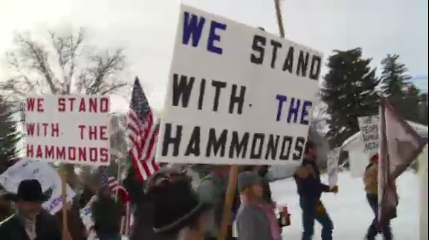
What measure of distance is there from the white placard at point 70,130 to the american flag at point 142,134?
99 cm

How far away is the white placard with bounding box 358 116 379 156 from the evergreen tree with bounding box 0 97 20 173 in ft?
15.7

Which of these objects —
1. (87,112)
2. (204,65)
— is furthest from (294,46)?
(87,112)

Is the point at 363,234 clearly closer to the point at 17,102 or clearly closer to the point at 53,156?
the point at 53,156

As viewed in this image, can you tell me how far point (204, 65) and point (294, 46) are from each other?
0.60 m

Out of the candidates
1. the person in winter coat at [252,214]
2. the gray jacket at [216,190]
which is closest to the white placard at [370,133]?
the gray jacket at [216,190]

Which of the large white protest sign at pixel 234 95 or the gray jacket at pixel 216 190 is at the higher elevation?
the large white protest sign at pixel 234 95

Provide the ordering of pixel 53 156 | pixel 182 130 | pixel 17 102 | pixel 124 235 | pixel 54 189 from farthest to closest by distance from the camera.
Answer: pixel 17 102 → pixel 124 235 → pixel 54 189 → pixel 53 156 → pixel 182 130

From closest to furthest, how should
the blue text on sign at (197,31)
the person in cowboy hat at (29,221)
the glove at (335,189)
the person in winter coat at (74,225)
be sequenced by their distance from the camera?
the blue text on sign at (197,31), the person in cowboy hat at (29,221), the person in winter coat at (74,225), the glove at (335,189)

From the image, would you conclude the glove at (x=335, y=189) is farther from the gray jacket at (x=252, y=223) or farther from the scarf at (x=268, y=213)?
Answer: the gray jacket at (x=252, y=223)

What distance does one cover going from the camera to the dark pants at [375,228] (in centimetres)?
612

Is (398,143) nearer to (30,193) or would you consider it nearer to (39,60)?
(30,193)

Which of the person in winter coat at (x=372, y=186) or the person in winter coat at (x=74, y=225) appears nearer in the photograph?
the person in winter coat at (x=74, y=225)

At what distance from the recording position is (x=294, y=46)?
11.4 feet

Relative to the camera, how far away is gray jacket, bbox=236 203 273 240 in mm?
4094
